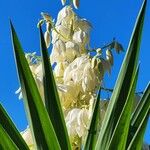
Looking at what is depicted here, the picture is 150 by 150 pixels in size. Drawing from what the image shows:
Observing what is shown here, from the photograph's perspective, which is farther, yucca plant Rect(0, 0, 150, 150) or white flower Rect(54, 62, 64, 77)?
white flower Rect(54, 62, 64, 77)

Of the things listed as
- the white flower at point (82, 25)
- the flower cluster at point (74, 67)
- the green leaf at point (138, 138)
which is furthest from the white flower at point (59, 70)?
the green leaf at point (138, 138)

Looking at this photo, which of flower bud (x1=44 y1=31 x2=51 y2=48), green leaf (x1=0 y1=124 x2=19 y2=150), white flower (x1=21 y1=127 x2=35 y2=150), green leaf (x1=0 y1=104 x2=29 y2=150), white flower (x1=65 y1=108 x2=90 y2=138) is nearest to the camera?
green leaf (x1=0 y1=124 x2=19 y2=150)

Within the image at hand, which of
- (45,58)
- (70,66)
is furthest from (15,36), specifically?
(70,66)

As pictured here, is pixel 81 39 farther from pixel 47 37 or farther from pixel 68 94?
pixel 68 94

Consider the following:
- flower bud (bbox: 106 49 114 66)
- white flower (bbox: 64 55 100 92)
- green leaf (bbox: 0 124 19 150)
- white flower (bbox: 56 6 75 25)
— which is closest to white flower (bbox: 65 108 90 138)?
white flower (bbox: 64 55 100 92)

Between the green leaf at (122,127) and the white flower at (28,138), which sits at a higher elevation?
the white flower at (28,138)

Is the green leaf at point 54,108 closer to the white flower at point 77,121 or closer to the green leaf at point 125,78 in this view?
the green leaf at point 125,78

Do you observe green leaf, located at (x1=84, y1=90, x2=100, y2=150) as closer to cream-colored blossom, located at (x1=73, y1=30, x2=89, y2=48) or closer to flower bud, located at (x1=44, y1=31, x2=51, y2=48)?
cream-colored blossom, located at (x1=73, y1=30, x2=89, y2=48)
